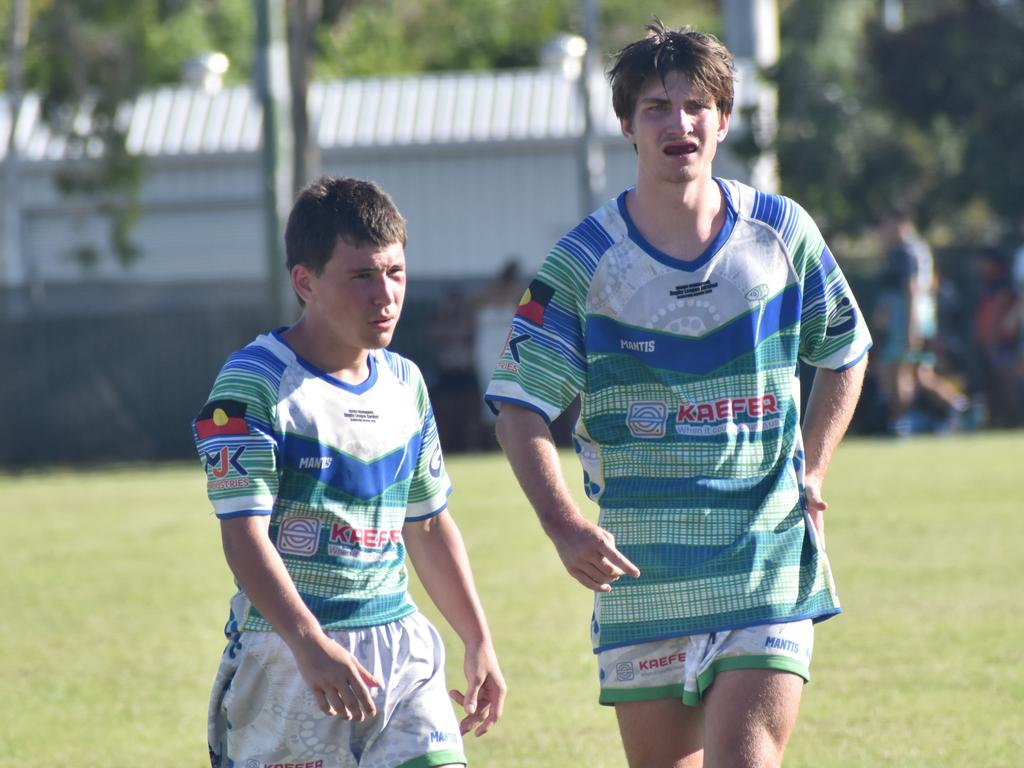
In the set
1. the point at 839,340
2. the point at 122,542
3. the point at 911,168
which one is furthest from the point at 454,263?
the point at 839,340

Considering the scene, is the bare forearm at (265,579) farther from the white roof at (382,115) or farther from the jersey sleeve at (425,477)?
the white roof at (382,115)

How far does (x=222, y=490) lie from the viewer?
3906mm

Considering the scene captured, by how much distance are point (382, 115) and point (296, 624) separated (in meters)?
29.2

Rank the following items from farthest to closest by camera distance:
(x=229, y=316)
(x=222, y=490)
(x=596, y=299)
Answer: (x=229, y=316) → (x=596, y=299) → (x=222, y=490)

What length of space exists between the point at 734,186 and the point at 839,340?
1.52 ft

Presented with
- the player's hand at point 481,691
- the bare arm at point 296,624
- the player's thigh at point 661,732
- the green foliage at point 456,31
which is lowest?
the player's thigh at point 661,732

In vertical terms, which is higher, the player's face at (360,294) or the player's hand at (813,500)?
the player's face at (360,294)

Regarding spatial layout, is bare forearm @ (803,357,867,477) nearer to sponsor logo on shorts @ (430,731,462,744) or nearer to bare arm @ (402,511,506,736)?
bare arm @ (402,511,506,736)

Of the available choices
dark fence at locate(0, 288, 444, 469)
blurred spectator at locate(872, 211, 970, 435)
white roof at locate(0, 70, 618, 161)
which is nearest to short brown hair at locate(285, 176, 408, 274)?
blurred spectator at locate(872, 211, 970, 435)

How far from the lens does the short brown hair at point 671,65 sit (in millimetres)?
4223

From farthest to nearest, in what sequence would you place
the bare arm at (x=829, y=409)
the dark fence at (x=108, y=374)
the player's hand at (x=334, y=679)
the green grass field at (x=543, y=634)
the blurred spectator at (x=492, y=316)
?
1. the dark fence at (x=108, y=374)
2. the blurred spectator at (x=492, y=316)
3. the green grass field at (x=543, y=634)
4. the bare arm at (x=829, y=409)
5. the player's hand at (x=334, y=679)

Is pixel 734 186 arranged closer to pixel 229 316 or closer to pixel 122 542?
pixel 122 542

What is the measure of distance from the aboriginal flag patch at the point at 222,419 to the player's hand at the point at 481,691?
0.78 m

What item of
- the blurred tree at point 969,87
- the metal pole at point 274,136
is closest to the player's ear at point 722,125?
the metal pole at point 274,136
